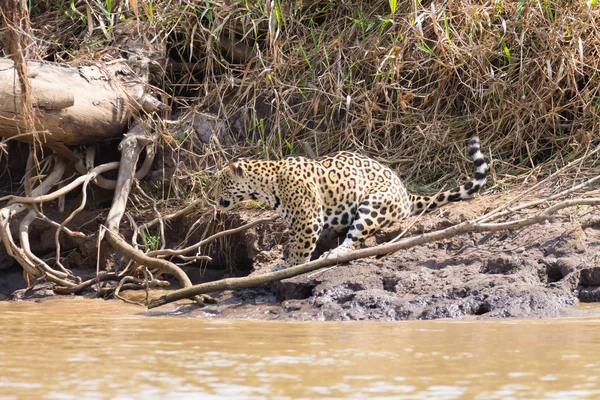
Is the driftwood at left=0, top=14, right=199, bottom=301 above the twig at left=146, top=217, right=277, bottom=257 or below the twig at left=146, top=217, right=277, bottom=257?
above

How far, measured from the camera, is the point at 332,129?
785cm

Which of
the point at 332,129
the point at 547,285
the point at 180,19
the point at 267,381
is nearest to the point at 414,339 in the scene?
the point at 267,381

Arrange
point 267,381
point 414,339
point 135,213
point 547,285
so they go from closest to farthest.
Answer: point 267,381
point 414,339
point 547,285
point 135,213

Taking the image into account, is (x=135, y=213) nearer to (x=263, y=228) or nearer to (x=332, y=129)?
(x=263, y=228)

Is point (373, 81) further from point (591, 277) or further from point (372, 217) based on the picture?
point (591, 277)

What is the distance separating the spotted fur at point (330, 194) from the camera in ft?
21.5

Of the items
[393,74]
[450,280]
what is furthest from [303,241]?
→ [393,74]

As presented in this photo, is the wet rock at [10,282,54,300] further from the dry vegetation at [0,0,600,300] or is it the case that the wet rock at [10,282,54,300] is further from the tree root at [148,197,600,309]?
the tree root at [148,197,600,309]

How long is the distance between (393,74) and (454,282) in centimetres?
239

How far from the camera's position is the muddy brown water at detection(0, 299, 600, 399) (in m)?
3.21

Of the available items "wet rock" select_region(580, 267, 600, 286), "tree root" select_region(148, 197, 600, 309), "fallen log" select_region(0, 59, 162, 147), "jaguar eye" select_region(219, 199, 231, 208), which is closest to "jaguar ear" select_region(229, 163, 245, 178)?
"jaguar eye" select_region(219, 199, 231, 208)

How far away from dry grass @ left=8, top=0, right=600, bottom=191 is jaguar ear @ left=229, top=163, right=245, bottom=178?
2.30ft

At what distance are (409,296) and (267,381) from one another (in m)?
2.34

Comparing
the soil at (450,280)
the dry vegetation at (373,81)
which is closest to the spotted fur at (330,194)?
the soil at (450,280)
